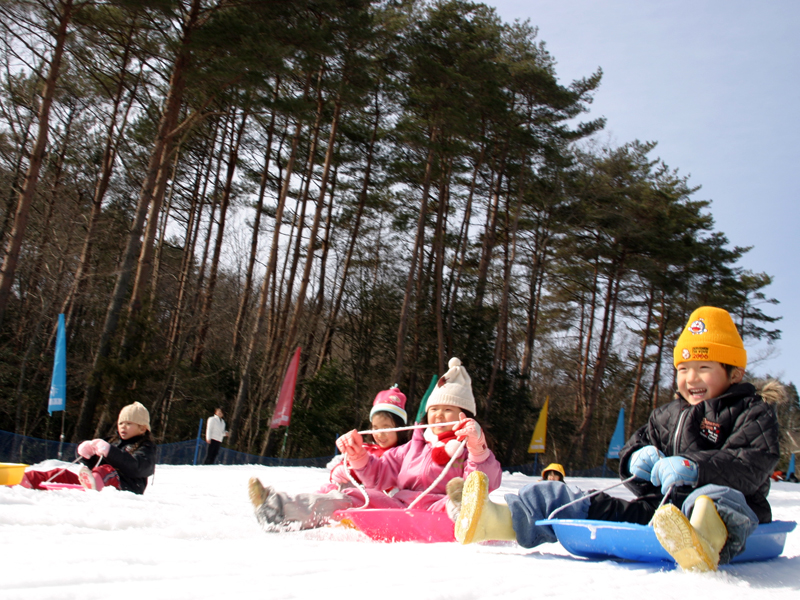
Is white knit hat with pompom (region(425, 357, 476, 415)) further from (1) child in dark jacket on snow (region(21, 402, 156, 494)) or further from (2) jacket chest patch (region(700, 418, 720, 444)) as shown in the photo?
(1) child in dark jacket on snow (region(21, 402, 156, 494))

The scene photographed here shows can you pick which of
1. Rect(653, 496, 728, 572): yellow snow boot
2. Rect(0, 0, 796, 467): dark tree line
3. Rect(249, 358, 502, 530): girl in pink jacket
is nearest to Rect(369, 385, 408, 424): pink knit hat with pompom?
Rect(249, 358, 502, 530): girl in pink jacket

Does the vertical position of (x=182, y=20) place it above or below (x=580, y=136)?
below

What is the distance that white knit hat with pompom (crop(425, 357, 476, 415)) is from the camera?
149 inches

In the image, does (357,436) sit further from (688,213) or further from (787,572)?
(688,213)

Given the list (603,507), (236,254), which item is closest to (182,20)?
(236,254)

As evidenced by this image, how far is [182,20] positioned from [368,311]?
12613 mm

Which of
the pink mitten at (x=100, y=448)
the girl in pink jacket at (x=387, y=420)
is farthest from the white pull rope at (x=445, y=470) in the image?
the pink mitten at (x=100, y=448)

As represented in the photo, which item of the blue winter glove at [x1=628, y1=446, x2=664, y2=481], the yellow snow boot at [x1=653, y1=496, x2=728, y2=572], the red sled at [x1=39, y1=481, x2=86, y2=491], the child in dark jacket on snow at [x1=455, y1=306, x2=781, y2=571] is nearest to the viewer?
the yellow snow boot at [x1=653, y1=496, x2=728, y2=572]

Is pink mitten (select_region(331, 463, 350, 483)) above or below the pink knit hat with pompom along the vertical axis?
below

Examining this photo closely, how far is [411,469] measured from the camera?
3.73 m

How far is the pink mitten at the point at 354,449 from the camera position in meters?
3.49

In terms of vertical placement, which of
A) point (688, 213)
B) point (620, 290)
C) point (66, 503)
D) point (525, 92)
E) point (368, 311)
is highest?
point (525, 92)

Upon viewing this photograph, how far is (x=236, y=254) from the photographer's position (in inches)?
864

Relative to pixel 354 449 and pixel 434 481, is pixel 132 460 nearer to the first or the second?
pixel 354 449
